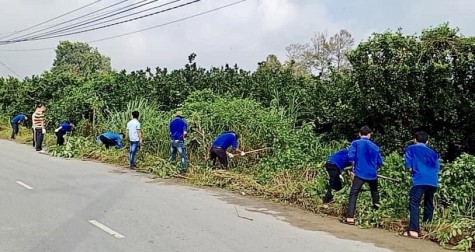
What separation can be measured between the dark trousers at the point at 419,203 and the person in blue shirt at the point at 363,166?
0.89m

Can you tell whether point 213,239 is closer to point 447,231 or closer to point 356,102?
point 447,231

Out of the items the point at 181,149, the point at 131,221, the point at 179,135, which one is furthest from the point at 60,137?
the point at 131,221

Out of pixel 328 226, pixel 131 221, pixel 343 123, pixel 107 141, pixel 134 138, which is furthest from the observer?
pixel 107 141

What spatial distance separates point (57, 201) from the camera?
10.5m

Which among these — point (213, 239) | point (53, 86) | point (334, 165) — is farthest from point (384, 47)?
point (53, 86)

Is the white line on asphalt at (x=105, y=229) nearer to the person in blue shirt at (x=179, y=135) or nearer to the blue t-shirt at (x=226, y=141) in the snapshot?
the blue t-shirt at (x=226, y=141)

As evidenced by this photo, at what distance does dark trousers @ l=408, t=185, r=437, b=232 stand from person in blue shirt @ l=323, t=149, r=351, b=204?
1.97 m

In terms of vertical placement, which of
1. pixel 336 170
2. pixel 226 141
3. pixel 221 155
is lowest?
pixel 221 155

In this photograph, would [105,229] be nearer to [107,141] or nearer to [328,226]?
[328,226]

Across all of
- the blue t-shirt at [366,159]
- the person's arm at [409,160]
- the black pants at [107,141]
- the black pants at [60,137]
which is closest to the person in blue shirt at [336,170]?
the blue t-shirt at [366,159]

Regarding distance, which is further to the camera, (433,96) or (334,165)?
(433,96)

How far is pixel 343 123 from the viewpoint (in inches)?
522

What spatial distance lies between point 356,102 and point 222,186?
12.6ft

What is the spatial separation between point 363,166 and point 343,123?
400cm
